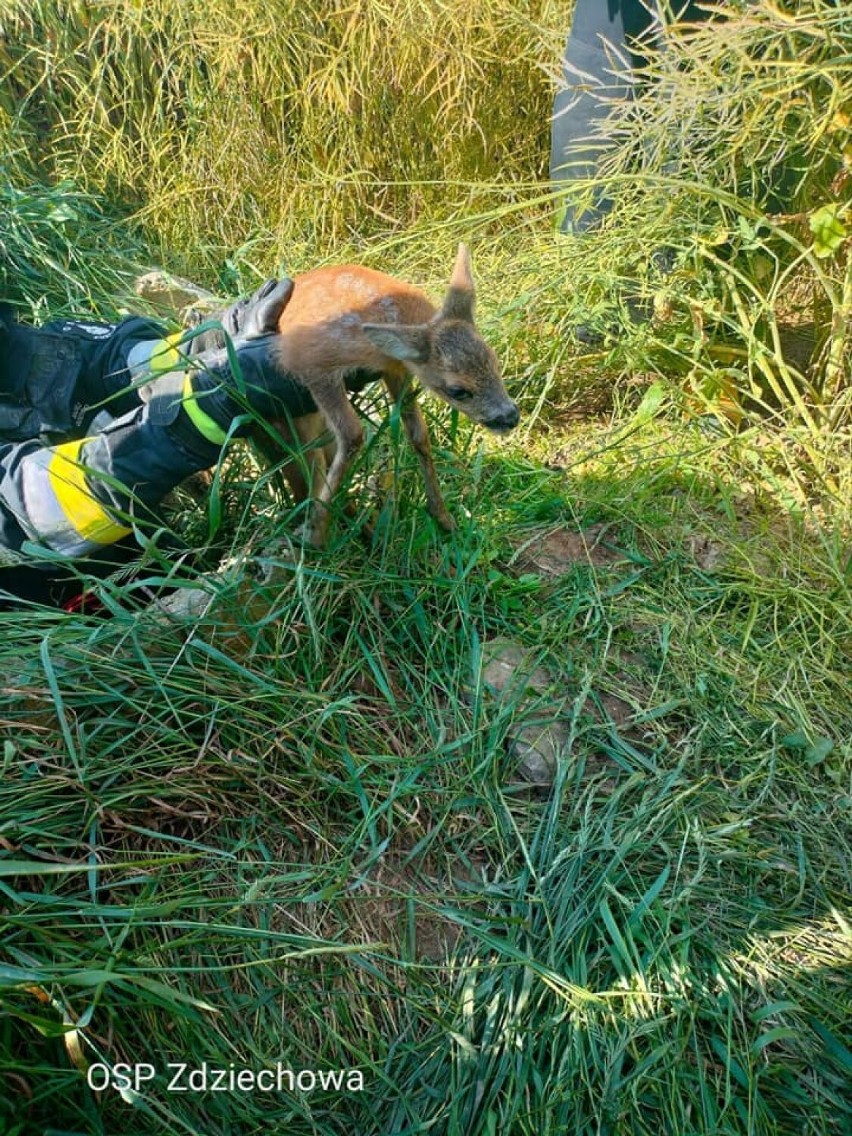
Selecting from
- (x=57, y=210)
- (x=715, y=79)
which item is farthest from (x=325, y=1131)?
(x=57, y=210)

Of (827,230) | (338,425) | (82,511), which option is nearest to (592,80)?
(827,230)

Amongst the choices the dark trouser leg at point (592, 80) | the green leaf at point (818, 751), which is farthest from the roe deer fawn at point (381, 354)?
the dark trouser leg at point (592, 80)

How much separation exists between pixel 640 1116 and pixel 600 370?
3001 mm

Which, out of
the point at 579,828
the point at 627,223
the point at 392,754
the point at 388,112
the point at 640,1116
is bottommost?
the point at 640,1116

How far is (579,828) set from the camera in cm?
212

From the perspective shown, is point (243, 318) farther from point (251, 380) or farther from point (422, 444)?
point (422, 444)

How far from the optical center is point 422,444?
102 inches

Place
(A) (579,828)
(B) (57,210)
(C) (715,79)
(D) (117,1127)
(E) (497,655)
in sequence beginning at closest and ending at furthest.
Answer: (D) (117,1127) → (A) (579,828) → (E) (497,655) → (C) (715,79) → (B) (57,210)

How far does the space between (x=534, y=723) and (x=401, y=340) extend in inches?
44.4

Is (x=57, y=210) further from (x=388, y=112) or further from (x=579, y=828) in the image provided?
(x=579, y=828)

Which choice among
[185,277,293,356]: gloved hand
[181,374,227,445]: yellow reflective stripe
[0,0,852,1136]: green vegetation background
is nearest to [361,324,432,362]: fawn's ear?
[0,0,852,1136]: green vegetation background

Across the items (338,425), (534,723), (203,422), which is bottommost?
(534,723)

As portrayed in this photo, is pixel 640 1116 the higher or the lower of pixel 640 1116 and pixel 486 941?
the lower

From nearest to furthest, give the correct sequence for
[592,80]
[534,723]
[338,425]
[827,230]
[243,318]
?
[534,723], [338,425], [243,318], [827,230], [592,80]
